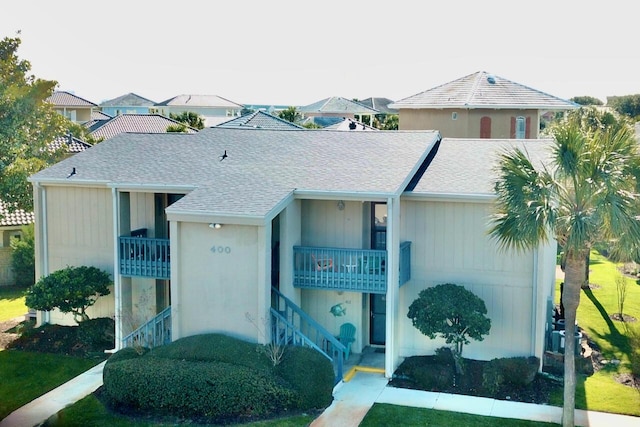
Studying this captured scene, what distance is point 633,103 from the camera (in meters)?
91.5

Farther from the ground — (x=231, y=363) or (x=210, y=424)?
(x=231, y=363)

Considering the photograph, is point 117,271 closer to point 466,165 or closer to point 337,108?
point 466,165

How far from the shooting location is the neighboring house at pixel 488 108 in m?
35.9

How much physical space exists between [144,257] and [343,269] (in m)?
5.34

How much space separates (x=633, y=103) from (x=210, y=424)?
286 ft

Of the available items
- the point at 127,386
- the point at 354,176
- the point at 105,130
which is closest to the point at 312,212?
the point at 354,176

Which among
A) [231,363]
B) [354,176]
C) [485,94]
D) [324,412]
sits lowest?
[324,412]

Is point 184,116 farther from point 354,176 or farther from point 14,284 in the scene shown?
point 354,176

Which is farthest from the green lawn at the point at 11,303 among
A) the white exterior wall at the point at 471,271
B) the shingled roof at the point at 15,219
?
the white exterior wall at the point at 471,271

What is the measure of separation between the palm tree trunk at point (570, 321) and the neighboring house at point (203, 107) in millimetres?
95375

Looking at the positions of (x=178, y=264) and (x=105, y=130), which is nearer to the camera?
(x=178, y=264)

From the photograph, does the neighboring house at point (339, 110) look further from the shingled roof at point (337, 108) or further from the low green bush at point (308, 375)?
the low green bush at point (308, 375)

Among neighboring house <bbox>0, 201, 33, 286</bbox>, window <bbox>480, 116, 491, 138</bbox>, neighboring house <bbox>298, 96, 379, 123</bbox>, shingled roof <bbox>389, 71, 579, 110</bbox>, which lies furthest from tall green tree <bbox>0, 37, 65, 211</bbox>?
neighboring house <bbox>298, 96, 379, 123</bbox>

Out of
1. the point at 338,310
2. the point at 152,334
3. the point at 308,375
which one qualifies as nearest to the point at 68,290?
the point at 152,334
